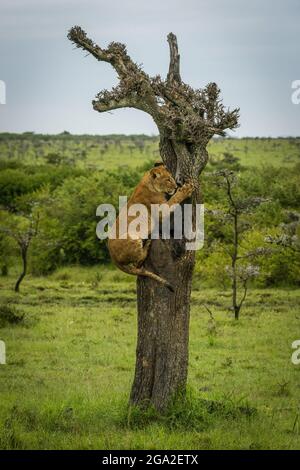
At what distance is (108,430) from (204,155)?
12.5ft

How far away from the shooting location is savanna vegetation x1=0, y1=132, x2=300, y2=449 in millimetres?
9484

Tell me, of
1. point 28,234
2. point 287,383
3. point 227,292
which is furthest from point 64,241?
point 287,383

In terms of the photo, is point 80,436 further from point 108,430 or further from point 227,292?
point 227,292

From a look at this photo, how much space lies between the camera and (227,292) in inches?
1093

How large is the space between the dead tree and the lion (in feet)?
0.76

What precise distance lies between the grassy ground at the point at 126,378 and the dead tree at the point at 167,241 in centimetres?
47

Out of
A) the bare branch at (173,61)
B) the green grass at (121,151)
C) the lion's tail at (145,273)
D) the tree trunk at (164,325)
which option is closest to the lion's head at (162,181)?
the tree trunk at (164,325)

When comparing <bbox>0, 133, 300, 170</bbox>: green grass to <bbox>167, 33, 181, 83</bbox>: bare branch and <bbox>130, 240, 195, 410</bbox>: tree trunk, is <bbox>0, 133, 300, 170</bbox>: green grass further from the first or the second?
<bbox>130, 240, 195, 410</bbox>: tree trunk

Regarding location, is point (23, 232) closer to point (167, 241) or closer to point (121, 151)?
point (167, 241)

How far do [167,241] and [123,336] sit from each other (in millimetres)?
8626

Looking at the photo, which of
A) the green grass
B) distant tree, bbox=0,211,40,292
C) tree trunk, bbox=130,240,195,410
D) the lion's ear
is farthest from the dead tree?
the green grass

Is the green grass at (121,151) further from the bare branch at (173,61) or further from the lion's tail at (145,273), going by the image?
the lion's tail at (145,273)

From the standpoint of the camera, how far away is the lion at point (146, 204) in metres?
9.57

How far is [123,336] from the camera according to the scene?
1811cm
